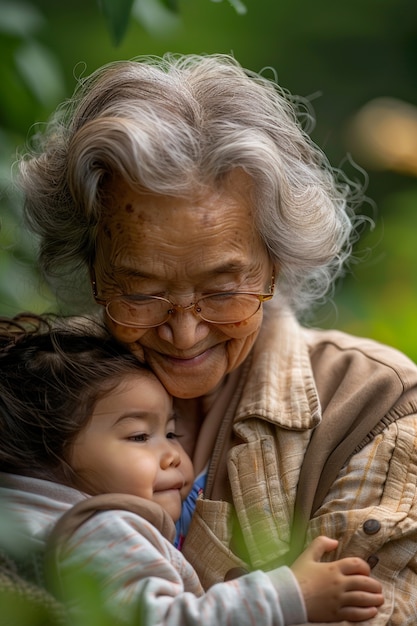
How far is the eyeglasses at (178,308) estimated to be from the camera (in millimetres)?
2822

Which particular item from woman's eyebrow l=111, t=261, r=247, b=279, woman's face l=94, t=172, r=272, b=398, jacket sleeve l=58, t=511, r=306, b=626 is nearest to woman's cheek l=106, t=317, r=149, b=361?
woman's face l=94, t=172, r=272, b=398

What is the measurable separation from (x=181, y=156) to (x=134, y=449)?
80 cm

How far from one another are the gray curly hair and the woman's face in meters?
0.05

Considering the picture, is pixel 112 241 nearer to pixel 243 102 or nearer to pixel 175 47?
pixel 243 102

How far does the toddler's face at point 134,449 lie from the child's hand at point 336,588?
17.7 inches

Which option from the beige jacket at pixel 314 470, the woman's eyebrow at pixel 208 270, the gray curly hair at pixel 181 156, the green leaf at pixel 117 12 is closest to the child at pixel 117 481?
the beige jacket at pixel 314 470

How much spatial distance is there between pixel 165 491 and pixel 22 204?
1062mm

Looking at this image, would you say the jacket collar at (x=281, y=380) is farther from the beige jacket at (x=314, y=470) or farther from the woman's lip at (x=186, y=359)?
the woman's lip at (x=186, y=359)

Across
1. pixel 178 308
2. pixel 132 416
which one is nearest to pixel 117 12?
pixel 178 308

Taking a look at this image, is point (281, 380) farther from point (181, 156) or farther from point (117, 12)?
point (117, 12)

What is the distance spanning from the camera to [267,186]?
2797mm

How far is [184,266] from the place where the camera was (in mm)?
2729

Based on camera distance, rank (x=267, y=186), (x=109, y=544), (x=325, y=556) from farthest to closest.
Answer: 1. (x=267, y=186)
2. (x=325, y=556)
3. (x=109, y=544)

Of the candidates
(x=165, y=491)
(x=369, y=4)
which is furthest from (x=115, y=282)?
(x=369, y=4)
